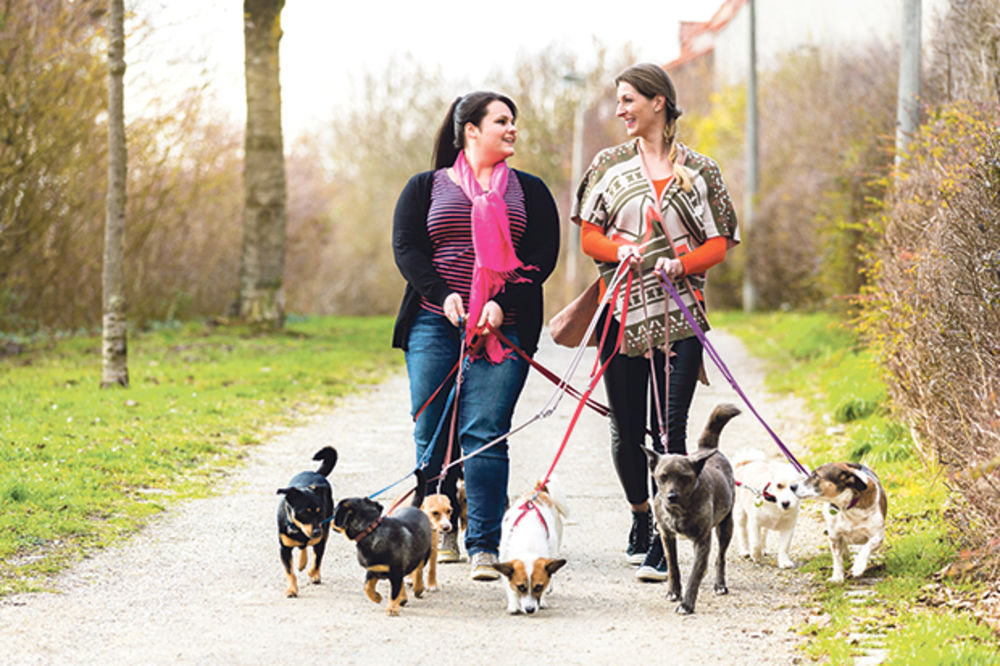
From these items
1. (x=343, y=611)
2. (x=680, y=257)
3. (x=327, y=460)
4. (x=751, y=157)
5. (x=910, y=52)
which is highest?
(x=751, y=157)

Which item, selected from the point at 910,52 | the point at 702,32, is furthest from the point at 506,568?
the point at 702,32

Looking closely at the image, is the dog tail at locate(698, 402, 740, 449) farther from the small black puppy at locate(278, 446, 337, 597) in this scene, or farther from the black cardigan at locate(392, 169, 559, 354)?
the small black puppy at locate(278, 446, 337, 597)

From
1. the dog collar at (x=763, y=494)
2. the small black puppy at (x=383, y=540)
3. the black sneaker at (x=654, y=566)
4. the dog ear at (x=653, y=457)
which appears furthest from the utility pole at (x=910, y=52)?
the small black puppy at (x=383, y=540)

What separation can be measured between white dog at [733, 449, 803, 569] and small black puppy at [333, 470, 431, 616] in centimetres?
179

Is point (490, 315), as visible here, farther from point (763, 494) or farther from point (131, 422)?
point (131, 422)

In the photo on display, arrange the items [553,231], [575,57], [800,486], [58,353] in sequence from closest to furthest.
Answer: [800,486]
[553,231]
[58,353]
[575,57]

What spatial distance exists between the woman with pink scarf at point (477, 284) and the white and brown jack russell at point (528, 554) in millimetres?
399

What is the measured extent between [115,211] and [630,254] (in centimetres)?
780

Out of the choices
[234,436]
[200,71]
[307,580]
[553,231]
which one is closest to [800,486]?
[553,231]

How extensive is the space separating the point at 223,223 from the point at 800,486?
750 inches

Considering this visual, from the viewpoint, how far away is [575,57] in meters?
39.3

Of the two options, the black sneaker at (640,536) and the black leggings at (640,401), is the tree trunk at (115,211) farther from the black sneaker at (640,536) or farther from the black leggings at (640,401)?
the black leggings at (640,401)

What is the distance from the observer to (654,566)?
5609 mm

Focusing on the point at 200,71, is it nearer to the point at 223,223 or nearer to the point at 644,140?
the point at 223,223
